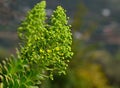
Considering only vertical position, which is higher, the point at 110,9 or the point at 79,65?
the point at 110,9

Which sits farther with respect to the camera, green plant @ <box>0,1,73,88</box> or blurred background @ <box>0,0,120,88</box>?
blurred background @ <box>0,0,120,88</box>

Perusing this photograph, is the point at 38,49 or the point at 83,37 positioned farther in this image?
the point at 83,37

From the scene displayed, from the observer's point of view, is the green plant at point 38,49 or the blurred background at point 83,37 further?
the blurred background at point 83,37

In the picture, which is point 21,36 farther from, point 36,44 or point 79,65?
point 79,65

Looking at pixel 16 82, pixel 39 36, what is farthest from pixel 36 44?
pixel 16 82
